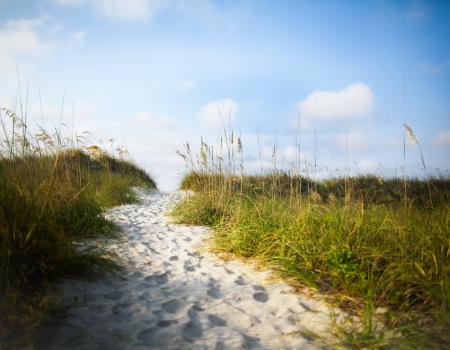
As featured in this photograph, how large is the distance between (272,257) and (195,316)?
1225 millimetres

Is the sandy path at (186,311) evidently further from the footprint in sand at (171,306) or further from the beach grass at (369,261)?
the beach grass at (369,261)

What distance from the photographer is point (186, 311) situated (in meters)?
2.52

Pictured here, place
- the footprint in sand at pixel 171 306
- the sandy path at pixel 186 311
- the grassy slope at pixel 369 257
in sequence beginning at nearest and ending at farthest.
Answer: the sandy path at pixel 186 311 < the grassy slope at pixel 369 257 < the footprint in sand at pixel 171 306

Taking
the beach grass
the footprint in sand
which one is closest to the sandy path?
the footprint in sand

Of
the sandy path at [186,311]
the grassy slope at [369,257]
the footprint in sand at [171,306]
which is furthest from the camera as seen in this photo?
the footprint in sand at [171,306]

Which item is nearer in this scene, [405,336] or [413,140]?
[405,336]

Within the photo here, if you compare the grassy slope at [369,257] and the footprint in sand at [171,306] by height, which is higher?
the grassy slope at [369,257]

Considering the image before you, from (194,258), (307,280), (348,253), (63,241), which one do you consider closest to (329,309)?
(307,280)

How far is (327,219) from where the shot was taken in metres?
3.49

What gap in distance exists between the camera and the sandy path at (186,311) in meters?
2.05

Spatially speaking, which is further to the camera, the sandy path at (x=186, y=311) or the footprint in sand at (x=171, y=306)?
the footprint in sand at (x=171, y=306)

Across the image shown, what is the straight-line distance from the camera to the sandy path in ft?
6.74

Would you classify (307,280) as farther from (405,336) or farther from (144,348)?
(144,348)

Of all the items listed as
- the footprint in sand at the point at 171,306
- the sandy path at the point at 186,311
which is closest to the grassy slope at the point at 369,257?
the sandy path at the point at 186,311
